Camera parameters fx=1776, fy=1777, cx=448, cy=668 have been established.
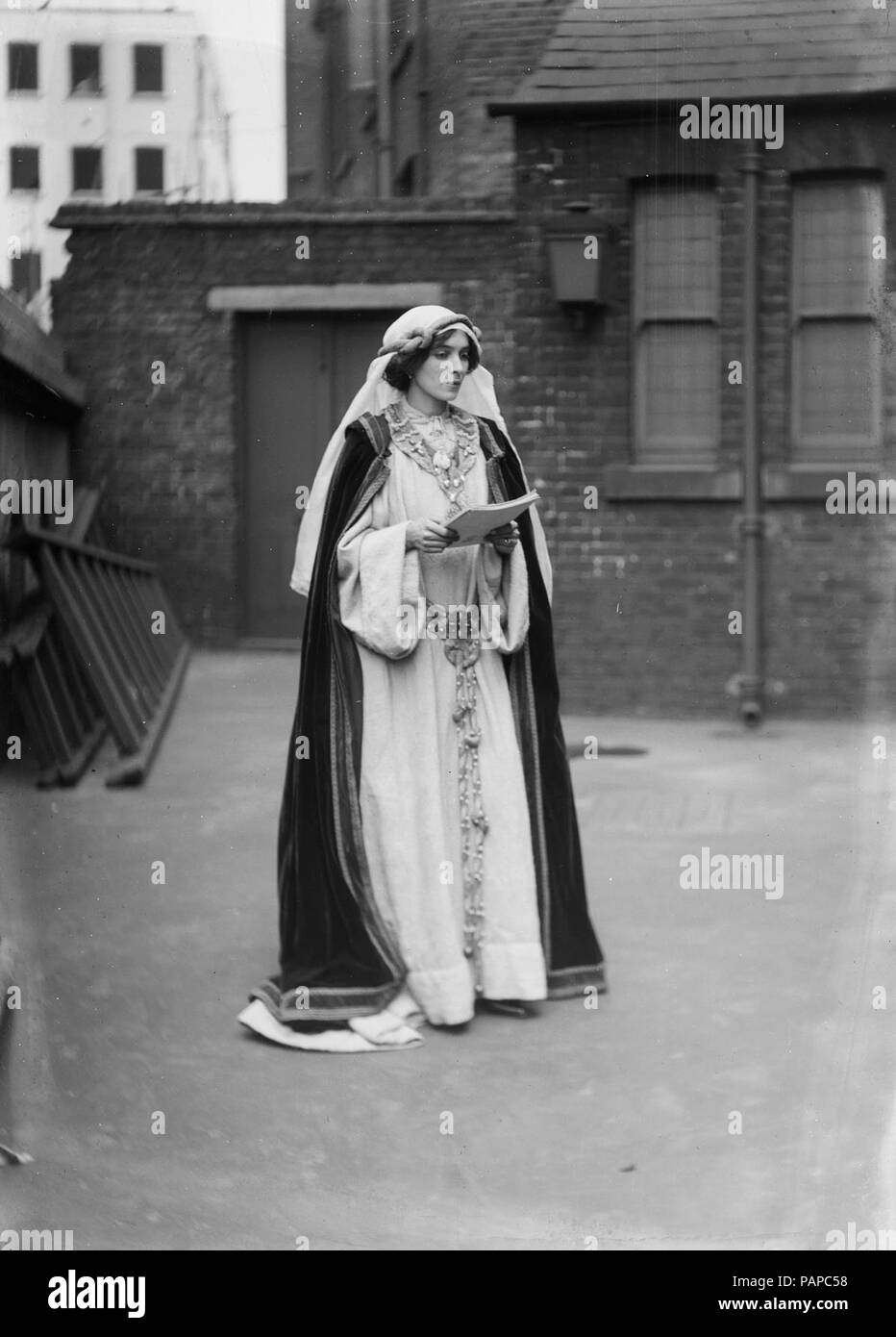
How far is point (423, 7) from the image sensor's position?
14.0 feet

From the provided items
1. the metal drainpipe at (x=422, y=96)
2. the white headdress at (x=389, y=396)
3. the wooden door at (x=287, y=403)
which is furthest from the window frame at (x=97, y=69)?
the white headdress at (x=389, y=396)

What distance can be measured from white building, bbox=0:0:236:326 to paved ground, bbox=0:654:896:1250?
115 centimetres

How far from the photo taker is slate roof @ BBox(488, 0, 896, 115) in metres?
4.30

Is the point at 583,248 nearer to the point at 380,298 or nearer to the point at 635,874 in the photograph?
the point at 380,298

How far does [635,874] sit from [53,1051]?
4.86 feet

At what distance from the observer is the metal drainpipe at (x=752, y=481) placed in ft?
14.3

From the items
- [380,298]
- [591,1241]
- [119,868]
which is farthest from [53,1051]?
[380,298]

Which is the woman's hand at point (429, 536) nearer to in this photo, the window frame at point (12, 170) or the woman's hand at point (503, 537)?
the woman's hand at point (503, 537)

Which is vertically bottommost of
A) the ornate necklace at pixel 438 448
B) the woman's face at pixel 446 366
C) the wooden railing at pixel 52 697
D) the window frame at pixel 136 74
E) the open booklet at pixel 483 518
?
the wooden railing at pixel 52 697

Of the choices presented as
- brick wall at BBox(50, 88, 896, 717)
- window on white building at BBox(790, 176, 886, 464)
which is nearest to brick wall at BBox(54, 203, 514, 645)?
brick wall at BBox(50, 88, 896, 717)

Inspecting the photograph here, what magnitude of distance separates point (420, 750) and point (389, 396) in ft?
2.85

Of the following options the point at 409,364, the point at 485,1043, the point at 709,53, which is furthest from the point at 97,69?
the point at 485,1043

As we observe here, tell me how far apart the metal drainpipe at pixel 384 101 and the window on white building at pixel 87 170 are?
0.68m

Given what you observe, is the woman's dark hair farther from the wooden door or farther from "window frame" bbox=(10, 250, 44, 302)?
"window frame" bbox=(10, 250, 44, 302)
